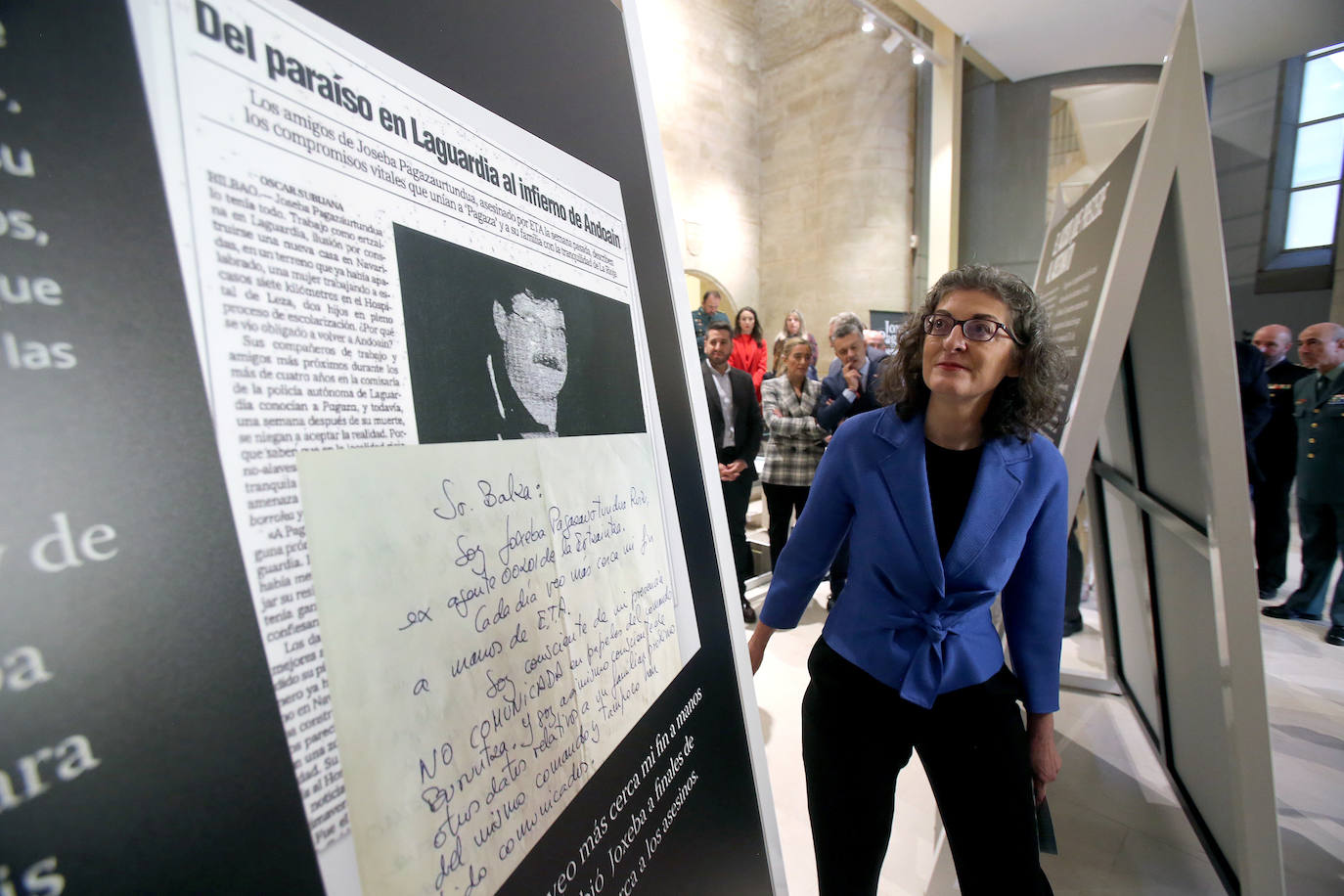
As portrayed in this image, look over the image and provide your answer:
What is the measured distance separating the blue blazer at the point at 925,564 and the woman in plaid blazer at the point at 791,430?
5.98 ft

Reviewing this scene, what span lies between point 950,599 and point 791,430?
1.96 metres

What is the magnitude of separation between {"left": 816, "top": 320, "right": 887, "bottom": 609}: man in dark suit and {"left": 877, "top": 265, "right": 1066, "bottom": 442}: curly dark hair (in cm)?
156

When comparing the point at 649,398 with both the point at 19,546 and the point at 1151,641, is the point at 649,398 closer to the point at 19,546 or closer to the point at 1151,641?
the point at 19,546

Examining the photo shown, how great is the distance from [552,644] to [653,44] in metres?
7.64

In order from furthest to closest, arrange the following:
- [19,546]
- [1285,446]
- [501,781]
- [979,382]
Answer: [1285,446] < [979,382] < [501,781] < [19,546]

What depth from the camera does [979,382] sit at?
106 cm

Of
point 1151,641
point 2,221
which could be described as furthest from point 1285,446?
point 2,221

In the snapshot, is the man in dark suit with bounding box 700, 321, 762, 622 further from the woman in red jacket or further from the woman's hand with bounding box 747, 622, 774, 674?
the woman in red jacket

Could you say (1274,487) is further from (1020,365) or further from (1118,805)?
(1020,365)

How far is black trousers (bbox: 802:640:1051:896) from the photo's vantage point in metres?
1.01

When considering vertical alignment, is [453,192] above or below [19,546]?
above

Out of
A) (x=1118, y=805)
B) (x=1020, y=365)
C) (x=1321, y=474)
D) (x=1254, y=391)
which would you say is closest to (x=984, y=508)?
(x=1020, y=365)

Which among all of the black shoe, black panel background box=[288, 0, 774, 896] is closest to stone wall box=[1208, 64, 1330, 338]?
the black shoe

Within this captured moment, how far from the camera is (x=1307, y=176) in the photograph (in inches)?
216
